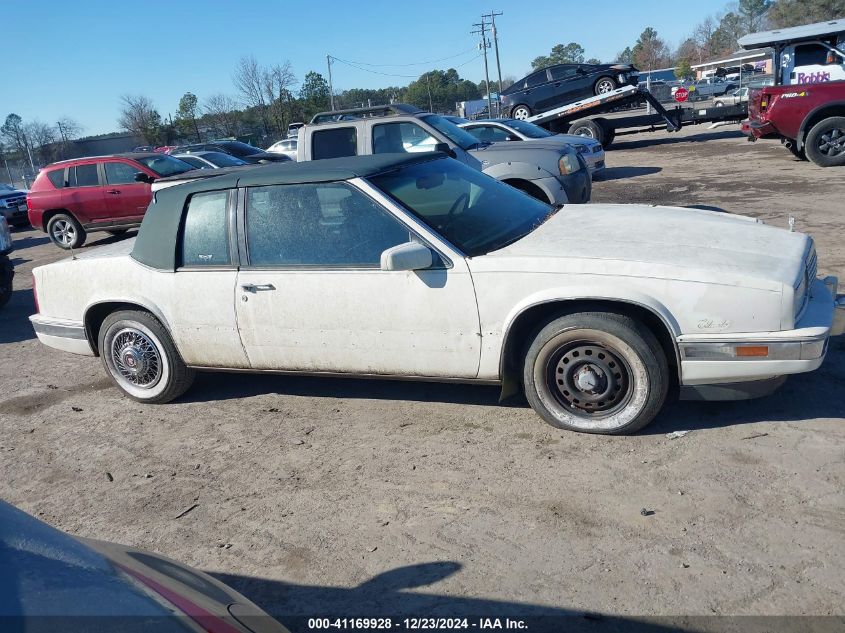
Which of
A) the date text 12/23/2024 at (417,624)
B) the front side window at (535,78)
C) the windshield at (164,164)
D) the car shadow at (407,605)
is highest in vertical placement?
the front side window at (535,78)

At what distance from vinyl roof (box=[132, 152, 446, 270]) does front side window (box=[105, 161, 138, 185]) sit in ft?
31.5

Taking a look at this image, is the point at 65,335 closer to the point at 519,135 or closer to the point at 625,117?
the point at 519,135

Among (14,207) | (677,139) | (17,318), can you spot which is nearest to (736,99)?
(677,139)

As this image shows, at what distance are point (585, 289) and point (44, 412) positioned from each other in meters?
4.24

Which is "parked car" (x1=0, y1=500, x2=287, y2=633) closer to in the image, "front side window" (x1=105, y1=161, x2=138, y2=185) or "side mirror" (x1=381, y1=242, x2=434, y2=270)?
"side mirror" (x1=381, y1=242, x2=434, y2=270)

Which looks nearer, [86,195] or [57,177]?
[86,195]

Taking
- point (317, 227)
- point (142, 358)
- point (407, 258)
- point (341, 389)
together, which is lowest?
point (341, 389)

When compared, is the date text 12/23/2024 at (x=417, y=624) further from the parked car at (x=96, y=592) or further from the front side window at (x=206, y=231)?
the front side window at (x=206, y=231)

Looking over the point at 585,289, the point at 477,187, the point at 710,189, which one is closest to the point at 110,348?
the point at 477,187

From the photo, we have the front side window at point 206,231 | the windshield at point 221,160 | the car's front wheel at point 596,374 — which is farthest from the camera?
the windshield at point 221,160

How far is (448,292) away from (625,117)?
726 inches

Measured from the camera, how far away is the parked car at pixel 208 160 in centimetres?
1594

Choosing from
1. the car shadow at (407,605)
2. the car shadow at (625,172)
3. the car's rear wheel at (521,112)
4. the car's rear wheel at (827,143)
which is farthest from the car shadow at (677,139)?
the car shadow at (407,605)

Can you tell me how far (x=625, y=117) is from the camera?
20750mm
